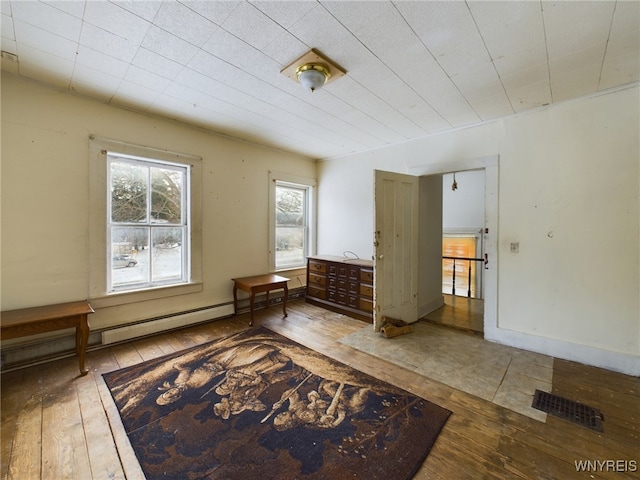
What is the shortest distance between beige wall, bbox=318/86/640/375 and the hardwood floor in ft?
1.24

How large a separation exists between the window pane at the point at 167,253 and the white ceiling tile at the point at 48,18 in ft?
6.60

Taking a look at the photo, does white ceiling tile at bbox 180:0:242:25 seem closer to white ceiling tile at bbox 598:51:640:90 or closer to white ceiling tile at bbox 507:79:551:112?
white ceiling tile at bbox 507:79:551:112

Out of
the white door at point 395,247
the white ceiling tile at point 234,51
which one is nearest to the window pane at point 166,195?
the white ceiling tile at point 234,51

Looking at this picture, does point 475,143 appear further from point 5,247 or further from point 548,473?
point 5,247

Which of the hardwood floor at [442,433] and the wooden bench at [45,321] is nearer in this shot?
the hardwood floor at [442,433]

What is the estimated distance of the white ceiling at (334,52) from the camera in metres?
1.61

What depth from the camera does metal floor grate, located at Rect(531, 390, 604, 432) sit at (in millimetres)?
1811

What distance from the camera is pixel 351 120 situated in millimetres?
3240

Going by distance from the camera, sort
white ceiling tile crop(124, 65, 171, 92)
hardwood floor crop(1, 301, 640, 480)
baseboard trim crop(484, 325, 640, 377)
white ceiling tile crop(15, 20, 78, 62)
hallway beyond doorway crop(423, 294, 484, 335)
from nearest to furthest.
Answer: hardwood floor crop(1, 301, 640, 480), white ceiling tile crop(15, 20, 78, 62), white ceiling tile crop(124, 65, 171, 92), baseboard trim crop(484, 325, 640, 377), hallway beyond doorway crop(423, 294, 484, 335)

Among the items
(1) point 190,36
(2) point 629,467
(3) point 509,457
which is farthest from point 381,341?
(1) point 190,36

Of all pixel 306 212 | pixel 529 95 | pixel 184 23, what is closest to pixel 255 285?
pixel 306 212

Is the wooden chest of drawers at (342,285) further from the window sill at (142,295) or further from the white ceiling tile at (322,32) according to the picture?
the white ceiling tile at (322,32)

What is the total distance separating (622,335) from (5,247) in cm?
573

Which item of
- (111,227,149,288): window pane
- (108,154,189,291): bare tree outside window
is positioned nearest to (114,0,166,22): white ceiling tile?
(108,154,189,291): bare tree outside window
